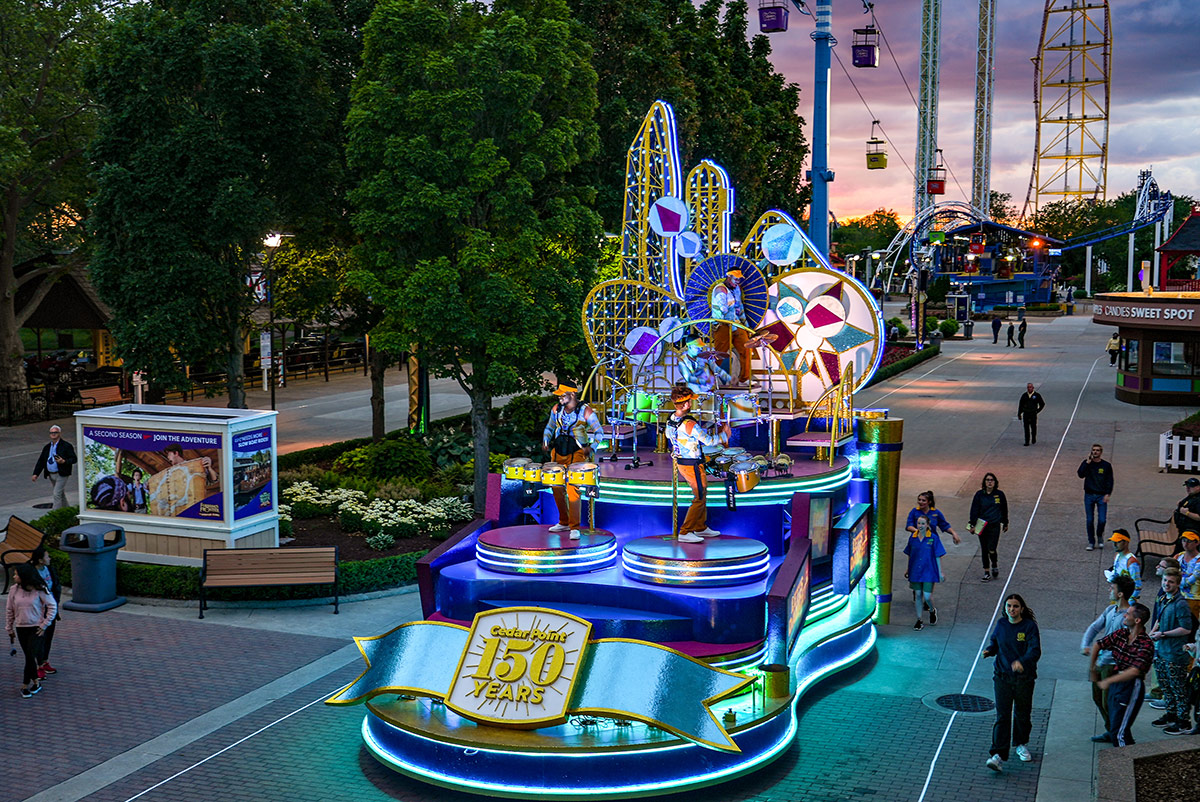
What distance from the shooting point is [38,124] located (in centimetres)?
3388

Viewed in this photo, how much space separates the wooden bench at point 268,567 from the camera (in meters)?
16.7

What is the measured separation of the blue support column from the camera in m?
22.9

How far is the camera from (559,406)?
45.6ft

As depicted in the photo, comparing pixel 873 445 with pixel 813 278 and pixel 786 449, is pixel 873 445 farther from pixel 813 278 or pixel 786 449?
pixel 813 278

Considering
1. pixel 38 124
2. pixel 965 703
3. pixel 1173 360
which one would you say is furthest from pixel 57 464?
pixel 1173 360

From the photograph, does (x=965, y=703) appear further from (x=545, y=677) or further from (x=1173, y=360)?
(x=1173, y=360)

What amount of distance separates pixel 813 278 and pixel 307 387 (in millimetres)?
36067

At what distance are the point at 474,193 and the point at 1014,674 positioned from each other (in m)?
15.2

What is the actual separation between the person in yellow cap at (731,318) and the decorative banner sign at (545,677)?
24.1ft

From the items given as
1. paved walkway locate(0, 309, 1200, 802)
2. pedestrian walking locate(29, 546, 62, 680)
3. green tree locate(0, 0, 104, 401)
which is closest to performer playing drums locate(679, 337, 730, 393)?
paved walkway locate(0, 309, 1200, 802)

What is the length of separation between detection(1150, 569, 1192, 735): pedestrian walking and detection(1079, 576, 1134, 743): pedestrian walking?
13.7 inches

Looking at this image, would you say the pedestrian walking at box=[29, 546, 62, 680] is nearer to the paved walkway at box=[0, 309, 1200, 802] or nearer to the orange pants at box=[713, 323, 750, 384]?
the paved walkway at box=[0, 309, 1200, 802]

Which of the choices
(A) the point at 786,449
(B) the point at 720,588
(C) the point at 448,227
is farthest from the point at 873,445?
(C) the point at 448,227

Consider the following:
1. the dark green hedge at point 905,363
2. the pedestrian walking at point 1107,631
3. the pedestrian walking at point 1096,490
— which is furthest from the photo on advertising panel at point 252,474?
the dark green hedge at point 905,363
